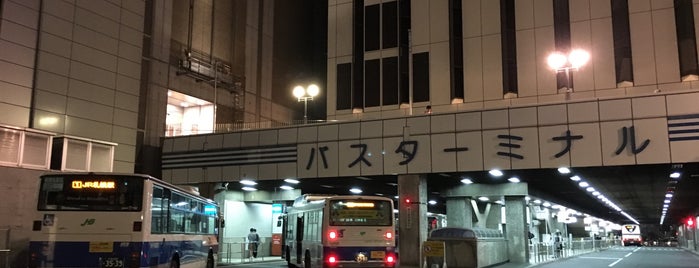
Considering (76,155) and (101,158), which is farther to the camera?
(101,158)

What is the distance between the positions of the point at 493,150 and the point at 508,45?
1284cm

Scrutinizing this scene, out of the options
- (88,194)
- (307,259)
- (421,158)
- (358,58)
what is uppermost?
(358,58)

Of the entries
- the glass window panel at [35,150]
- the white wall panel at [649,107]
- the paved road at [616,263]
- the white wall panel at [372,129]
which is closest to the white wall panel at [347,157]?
the white wall panel at [372,129]

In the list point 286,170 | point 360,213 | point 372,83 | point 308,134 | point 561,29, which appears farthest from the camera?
point 372,83

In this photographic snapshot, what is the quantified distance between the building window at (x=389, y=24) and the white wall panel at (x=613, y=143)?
61.0 ft

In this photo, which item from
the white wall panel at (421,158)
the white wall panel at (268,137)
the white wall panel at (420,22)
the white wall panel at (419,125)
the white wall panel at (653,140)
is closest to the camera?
the white wall panel at (653,140)

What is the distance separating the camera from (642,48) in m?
33.1

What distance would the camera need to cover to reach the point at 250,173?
31.9m

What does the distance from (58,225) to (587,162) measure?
64.1 ft

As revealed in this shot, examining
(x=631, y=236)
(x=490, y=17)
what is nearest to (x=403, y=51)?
(x=490, y=17)

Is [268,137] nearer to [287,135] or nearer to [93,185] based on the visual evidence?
[287,135]

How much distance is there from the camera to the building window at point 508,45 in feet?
118

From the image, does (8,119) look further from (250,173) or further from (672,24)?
(672,24)

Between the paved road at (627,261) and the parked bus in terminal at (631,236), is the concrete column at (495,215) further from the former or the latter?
the parked bus in terminal at (631,236)
